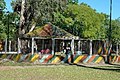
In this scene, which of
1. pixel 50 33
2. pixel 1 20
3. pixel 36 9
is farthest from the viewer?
pixel 1 20

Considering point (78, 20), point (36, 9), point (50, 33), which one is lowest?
point (50, 33)

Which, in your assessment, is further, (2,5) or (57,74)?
(2,5)

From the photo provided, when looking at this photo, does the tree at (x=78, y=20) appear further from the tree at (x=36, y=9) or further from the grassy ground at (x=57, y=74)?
the grassy ground at (x=57, y=74)

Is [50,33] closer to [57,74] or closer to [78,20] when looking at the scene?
[57,74]

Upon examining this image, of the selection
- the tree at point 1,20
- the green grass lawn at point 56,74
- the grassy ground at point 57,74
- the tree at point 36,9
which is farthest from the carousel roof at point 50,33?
the green grass lawn at point 56,74

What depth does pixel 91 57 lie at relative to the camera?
2659cm

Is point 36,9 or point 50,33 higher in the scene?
point 36,9

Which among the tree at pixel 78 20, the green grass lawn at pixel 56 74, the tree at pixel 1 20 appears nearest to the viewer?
the green grass lawn at pixel 56 74

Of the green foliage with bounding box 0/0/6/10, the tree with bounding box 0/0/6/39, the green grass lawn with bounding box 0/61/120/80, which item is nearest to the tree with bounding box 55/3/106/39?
the tree with bounding box 0/0/6/39

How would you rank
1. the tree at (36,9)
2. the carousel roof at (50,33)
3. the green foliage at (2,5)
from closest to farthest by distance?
the carousel roof at (50,33) → the tree at (36,9) → the green foliage at (2,5)

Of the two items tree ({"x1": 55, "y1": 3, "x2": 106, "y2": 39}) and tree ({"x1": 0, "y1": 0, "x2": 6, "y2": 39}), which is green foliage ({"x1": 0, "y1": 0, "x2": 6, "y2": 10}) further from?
tree ({"x1": 55, "y1": 3, "x2": 106, "y2": 39})

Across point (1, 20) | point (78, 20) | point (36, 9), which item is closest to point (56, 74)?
point (36, 9)

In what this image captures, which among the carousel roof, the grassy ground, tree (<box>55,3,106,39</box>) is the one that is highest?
tree (<box>55,3,106,39</box>)

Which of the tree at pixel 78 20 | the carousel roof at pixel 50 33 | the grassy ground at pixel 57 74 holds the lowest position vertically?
the grassy ground at pixel 57 74
